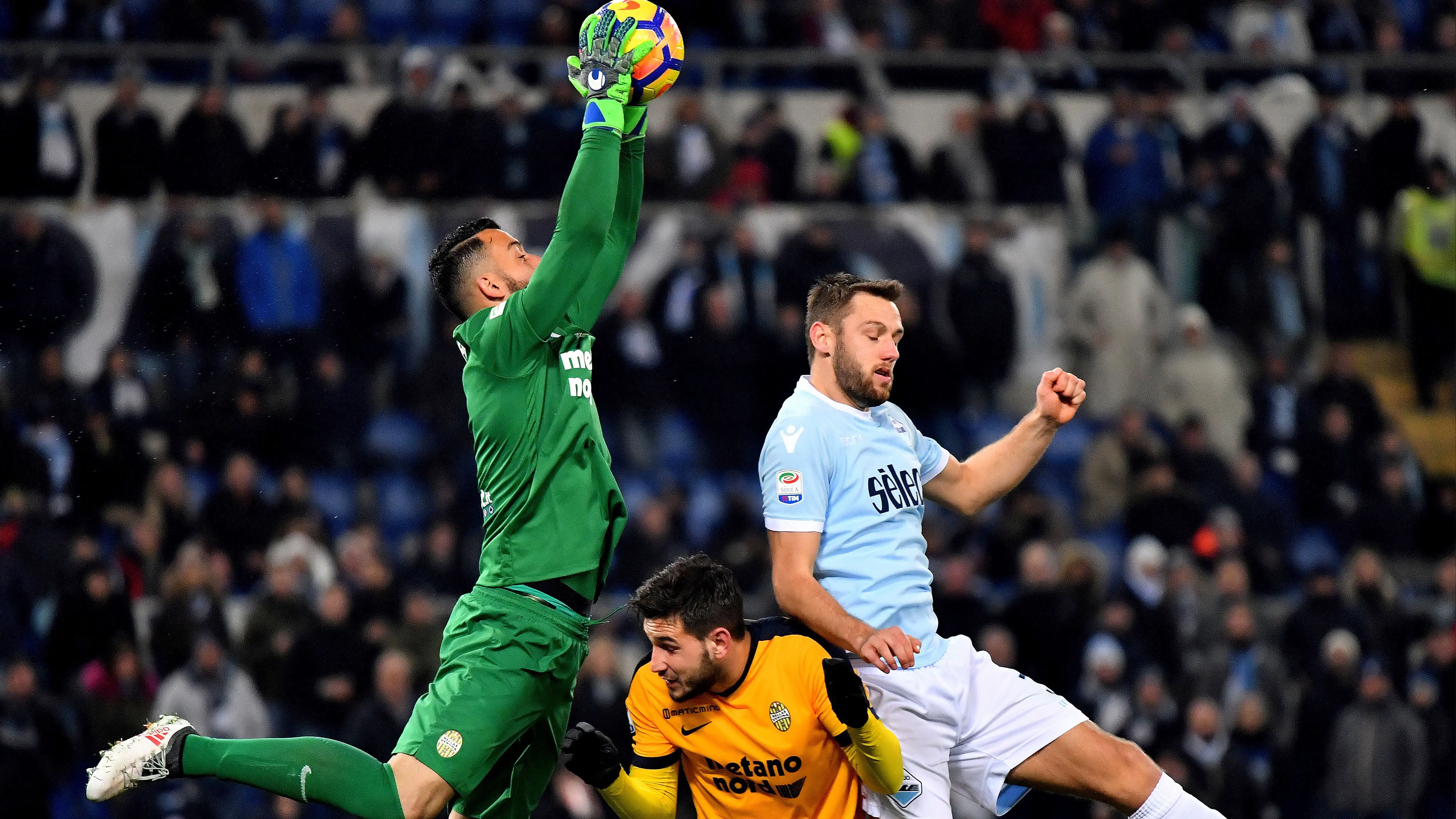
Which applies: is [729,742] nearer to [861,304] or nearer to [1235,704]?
[861,304]

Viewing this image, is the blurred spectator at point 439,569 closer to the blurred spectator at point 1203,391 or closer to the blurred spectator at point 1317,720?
the blurred spectator at point 1317,720

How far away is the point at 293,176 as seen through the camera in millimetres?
15523

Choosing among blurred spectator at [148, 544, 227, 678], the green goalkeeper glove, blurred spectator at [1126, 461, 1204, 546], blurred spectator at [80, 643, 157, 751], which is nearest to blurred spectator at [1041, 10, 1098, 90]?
blurred spectator at [1126, 461, 1204, 546]

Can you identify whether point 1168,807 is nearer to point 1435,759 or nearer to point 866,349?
point 866,349

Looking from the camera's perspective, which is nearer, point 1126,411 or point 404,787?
point 404,787

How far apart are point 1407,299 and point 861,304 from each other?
12.6m

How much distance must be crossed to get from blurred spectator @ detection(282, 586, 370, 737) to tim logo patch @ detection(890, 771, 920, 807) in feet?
22.0

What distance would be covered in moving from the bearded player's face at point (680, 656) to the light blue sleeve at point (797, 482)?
1.63 feet

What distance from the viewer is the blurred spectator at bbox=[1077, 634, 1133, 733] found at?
43.4 feet

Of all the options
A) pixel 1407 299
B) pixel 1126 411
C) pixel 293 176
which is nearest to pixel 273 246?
pixel 293 176

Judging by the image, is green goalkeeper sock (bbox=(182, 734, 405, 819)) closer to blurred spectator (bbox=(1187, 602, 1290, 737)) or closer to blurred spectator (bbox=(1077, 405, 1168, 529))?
blurred spectator (bbox=(1187, 602, 1290, 737))

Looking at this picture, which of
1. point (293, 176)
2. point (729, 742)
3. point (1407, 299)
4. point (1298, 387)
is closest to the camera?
point (729, 742)

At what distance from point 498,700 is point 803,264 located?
9.82 m

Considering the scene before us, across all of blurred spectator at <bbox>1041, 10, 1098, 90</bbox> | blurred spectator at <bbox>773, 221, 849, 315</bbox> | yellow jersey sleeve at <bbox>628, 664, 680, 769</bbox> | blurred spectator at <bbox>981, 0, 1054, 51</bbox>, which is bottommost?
yellow jersey sleeve at <bbox>628, 664, 680, 769</bbox>
